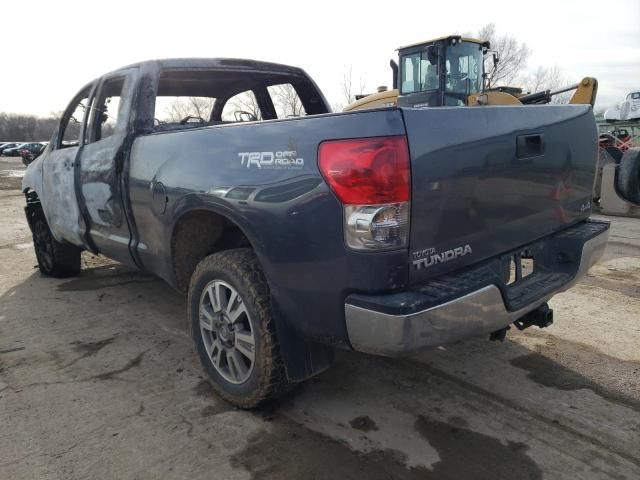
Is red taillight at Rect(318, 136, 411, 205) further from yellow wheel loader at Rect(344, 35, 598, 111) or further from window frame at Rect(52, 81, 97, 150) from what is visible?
yellow wheel loader at Rect(344, 35, 598, 111)

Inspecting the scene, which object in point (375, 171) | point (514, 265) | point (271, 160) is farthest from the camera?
point (514, 265)

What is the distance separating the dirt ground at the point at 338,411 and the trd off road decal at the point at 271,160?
138 cm

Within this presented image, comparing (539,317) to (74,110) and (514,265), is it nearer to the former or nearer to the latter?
(514,265)

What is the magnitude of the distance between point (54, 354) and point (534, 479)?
3.20m

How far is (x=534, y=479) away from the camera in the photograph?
225 centimetres

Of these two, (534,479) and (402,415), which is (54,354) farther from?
(534,479)

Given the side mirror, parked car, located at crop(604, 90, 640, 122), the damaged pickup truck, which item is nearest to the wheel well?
the damaged pickup truck

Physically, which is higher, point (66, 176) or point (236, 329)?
point (66, 176)

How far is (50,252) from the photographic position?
5.62 metres

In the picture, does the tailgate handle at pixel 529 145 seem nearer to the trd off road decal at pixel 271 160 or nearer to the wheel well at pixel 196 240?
the trd off road decal at pixel 271 160

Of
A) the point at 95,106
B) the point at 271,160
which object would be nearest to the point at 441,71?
the point at 95,106

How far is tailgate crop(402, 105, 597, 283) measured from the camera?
2.13m

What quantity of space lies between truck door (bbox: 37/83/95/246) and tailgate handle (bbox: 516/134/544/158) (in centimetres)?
353

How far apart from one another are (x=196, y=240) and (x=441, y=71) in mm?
8858
